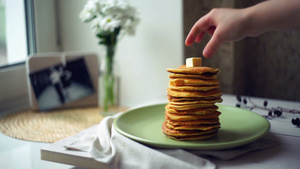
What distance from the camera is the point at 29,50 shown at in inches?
57.9

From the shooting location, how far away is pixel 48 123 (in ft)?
3.91

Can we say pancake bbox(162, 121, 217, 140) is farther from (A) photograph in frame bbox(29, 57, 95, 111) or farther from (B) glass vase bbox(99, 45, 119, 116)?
(A) photograph in frame bbox(29, 57, 95, 111)

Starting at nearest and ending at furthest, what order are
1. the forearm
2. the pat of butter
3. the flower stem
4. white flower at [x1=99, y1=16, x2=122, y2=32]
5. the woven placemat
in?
the forearm → the pat of butter → the woven placemat → white flower at [x1=99, y1=16, x2=122, y2=32] → the flower stem

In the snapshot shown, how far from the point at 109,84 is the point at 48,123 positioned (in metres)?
0.30

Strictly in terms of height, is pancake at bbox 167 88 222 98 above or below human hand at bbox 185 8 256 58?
below

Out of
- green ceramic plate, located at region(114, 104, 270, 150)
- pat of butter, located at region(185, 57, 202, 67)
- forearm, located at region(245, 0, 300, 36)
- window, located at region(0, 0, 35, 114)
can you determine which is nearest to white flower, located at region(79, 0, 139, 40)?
window, located at region(0, 0, 35, 114)

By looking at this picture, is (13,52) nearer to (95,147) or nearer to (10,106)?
(10,106)

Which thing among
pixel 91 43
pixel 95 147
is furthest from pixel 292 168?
pixel 91 43

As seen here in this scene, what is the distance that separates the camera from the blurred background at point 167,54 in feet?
4.27

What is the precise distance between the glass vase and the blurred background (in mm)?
52

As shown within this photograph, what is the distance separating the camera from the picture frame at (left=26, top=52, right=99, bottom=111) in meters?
1.31

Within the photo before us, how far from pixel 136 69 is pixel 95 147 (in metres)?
0.76

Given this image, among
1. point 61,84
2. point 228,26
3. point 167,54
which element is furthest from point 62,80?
point 228,26

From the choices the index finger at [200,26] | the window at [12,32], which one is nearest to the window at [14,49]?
the window at [12,32]
